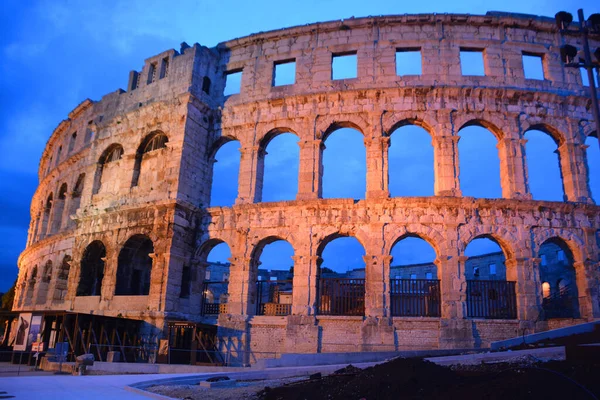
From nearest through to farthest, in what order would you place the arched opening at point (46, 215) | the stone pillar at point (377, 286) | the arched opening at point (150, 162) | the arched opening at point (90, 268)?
the stone pillar at point (377, 286) → the arched opening at point (150, 162) → the arched opening at point (90, 268) → the arched opening at point (46, 215)

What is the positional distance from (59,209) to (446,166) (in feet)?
70.5

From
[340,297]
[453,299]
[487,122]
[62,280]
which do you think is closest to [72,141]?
[62,280]

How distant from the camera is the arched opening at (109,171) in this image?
20.3m

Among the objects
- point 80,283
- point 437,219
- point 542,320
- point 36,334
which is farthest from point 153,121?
point 542,320

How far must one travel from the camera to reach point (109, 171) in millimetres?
20859

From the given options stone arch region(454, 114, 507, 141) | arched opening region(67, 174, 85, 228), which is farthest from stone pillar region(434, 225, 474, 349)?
arched opening region(67, 174, 85, 228)

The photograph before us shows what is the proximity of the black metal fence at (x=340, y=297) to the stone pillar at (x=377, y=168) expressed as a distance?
10.7ft

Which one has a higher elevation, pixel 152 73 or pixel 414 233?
pixel 152 73

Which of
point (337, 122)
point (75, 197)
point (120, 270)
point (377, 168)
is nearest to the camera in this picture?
point (377, 168)

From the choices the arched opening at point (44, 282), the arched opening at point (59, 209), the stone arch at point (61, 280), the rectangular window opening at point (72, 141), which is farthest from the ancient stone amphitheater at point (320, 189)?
the rectangular window opening at point (72, 141)

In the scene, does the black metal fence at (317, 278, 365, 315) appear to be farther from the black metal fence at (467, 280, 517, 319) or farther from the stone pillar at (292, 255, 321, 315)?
the black metal fence at (467, 280, 517, 319)

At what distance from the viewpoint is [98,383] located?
8.66 meters

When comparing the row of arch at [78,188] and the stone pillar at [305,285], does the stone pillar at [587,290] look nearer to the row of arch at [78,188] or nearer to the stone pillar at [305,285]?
the stone pillar at [305,285]

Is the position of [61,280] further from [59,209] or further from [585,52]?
[585,52]
